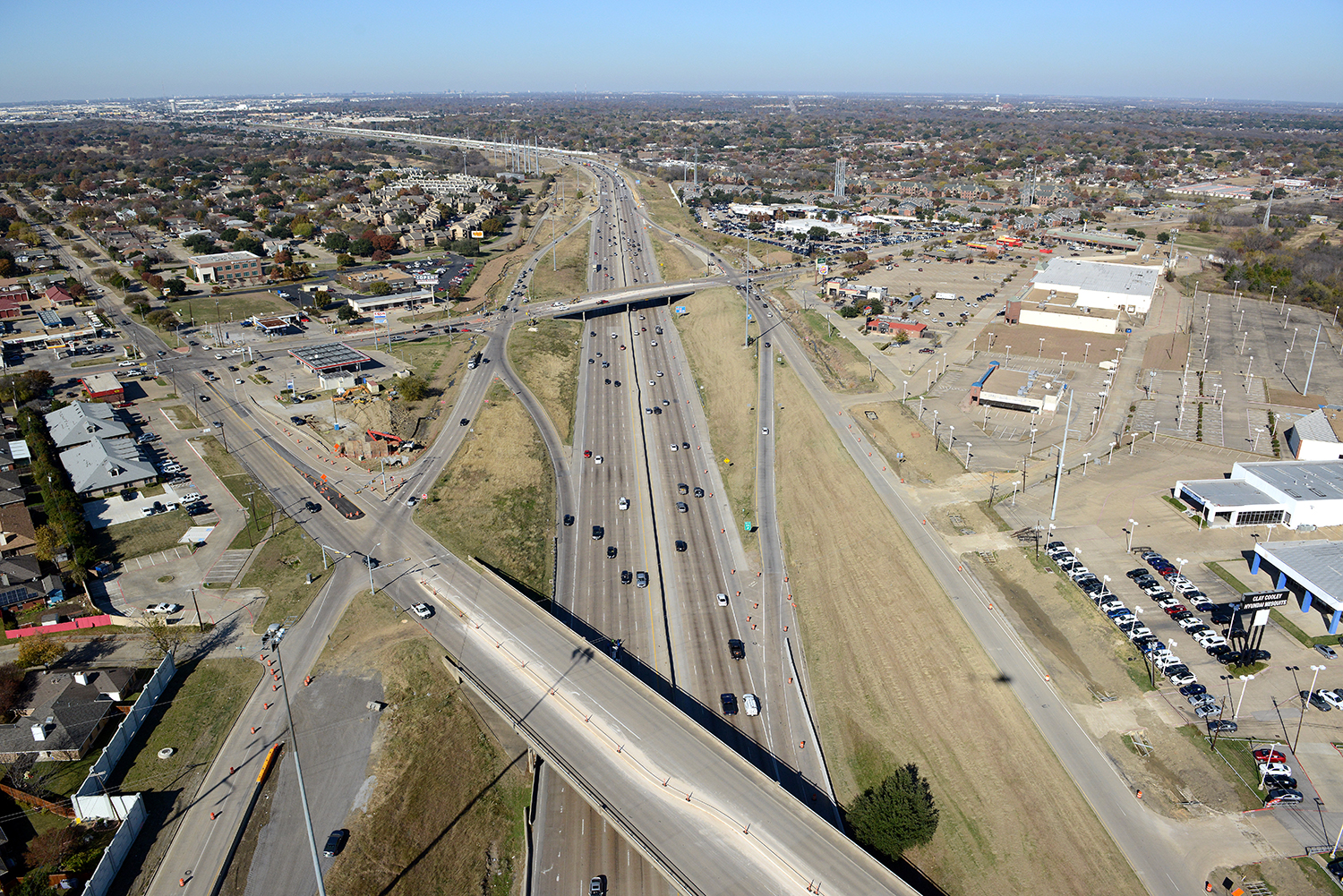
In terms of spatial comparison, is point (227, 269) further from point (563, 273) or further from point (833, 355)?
point (833, 355)

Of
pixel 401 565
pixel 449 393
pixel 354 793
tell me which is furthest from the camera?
pixel 449 393

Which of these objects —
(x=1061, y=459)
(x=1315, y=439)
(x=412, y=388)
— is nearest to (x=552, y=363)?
(x=412, y=388)

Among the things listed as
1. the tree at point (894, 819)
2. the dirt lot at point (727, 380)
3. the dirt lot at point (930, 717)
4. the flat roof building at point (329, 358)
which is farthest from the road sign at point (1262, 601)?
the flat roof building at point (329, 358)

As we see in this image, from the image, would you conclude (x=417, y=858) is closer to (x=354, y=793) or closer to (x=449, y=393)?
(x=354, y=793)

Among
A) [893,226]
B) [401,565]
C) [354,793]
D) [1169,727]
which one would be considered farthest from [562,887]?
[893,226]

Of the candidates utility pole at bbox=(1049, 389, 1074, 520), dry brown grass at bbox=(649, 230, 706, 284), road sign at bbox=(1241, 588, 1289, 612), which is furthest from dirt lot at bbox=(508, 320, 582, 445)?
road sign at bbox=(1241, 588, 1289, 612)

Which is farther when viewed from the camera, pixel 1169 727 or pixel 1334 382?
pixel 1334 382
